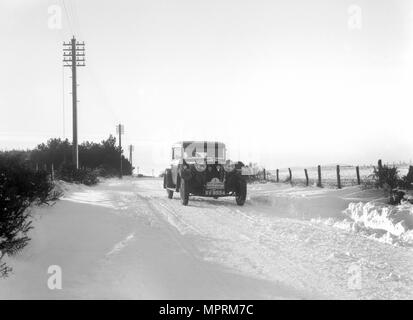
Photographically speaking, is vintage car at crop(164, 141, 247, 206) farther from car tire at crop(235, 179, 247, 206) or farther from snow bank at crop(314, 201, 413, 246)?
snow bank at crop(314, 201, 413, 246)

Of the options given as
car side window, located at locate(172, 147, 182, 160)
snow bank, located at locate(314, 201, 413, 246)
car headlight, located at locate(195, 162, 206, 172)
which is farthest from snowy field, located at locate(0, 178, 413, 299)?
car side window, located at locate(172, 147, 182, 160)

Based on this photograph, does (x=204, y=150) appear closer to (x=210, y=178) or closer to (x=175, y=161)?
(x=175, y=161)

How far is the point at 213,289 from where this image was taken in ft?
17.9

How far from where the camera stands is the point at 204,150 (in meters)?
16.6

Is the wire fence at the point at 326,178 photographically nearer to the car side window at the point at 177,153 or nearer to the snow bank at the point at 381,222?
the snow bank at the point at 381,222

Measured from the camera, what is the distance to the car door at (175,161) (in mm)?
16583

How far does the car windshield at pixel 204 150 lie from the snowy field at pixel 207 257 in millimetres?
4781

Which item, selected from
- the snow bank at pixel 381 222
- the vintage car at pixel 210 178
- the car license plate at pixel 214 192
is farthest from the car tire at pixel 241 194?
the snow bank at pixel 381 222

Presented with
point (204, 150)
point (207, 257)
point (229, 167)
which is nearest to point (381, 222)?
point (229, 167)

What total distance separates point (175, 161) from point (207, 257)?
10144mm

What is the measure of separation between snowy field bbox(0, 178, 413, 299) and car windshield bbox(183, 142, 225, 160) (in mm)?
4781

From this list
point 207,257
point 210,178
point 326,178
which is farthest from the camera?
point 326,178

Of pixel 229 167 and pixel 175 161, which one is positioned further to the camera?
pixel 175 161
